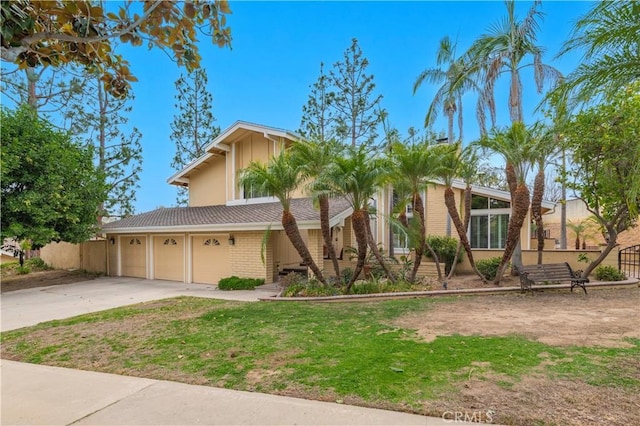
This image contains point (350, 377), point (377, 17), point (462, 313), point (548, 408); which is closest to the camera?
point (548, 408)

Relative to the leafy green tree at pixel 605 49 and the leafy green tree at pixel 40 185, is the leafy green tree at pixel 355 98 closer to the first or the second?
the leafy green tree at pixel 40 185

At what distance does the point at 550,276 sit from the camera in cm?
→ 1040

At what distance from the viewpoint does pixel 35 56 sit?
3.04 m

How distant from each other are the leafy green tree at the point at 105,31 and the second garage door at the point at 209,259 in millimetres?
12047

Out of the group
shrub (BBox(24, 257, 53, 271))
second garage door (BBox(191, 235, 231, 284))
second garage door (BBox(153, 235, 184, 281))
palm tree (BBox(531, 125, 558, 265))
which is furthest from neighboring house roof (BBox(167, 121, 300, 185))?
shrub (BBox(24, 257, 53, 271))

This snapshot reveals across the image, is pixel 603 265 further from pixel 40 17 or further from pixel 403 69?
pixel 40 17

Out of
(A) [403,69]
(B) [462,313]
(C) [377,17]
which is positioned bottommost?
(B) [462,313]

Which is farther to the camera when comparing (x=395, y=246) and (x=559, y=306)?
(x=395, y=246)

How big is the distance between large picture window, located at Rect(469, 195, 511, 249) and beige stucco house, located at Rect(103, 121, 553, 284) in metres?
0.04

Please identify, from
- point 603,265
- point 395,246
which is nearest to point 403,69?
point 395,246

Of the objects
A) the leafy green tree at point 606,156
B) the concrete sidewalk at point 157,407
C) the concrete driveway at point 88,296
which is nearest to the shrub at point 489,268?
the leafy green tree at point 606,156

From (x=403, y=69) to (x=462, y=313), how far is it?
1499cm

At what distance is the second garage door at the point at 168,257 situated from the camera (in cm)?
1634

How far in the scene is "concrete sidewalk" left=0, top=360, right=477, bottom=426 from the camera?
3.49 meters
